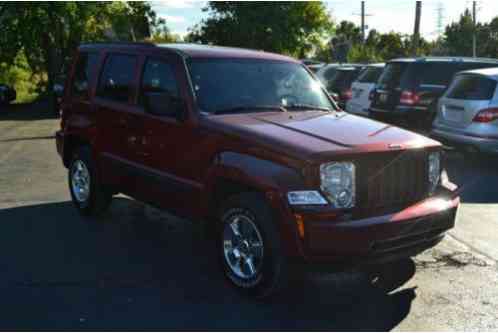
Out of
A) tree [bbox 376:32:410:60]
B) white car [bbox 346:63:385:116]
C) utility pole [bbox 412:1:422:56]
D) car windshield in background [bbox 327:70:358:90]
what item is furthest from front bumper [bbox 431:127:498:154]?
tree [bbox 376:32:410:60]

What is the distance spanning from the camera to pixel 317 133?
15.4 feet

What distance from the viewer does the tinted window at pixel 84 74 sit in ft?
22.8

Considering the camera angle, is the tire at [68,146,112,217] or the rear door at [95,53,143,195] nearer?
the rear door at [95,53,143,195]

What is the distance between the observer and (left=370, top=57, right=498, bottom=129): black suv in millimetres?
12461

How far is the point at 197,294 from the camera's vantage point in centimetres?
477

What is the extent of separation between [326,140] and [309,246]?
815 mm

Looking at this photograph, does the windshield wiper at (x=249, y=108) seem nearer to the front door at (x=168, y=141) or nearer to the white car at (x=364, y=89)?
the front door at (x=168, y=141)

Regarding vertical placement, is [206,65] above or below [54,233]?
above

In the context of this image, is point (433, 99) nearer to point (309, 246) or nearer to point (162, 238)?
point (162, 238)

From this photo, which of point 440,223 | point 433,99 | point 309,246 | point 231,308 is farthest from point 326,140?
point 433,99

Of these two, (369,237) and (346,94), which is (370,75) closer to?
(346,94)

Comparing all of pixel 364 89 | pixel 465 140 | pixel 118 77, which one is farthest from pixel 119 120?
pixel 364 89

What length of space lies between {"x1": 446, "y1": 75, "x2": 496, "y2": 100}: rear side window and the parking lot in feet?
10.3

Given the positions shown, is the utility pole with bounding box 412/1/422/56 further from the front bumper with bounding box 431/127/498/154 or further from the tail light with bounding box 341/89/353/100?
the front bumper with bounding box 431/127/498/154
